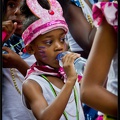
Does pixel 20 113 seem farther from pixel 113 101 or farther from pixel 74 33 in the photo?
pixel 113 101

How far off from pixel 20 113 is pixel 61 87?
0.37m

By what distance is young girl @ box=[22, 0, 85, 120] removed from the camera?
8.11ft

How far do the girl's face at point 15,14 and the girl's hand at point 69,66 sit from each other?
47 centimetres

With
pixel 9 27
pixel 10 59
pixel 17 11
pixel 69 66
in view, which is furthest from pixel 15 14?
pixel 69 66

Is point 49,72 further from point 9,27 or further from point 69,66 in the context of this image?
point 9,27

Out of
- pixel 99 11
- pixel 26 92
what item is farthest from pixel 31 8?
pixel 99 11

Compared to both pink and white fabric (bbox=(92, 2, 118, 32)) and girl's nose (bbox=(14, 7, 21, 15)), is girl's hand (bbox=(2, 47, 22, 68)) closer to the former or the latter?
girl's nose (bbox=(14, 7, 21, 15))

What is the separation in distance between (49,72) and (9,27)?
1.12 ft

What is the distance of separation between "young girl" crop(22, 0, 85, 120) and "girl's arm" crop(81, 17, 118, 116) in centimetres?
60

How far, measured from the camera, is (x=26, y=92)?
102 inches

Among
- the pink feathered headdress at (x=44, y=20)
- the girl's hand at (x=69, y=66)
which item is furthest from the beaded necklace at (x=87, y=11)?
the girl's hand at (x=69, y=66)

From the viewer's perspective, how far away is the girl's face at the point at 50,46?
259 centimetres

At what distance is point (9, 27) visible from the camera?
275cm

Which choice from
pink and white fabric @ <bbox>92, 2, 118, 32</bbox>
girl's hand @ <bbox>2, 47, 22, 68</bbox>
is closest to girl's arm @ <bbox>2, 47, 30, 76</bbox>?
girl's hand @ <bbox>2, 47, 22, 68</bbox>
